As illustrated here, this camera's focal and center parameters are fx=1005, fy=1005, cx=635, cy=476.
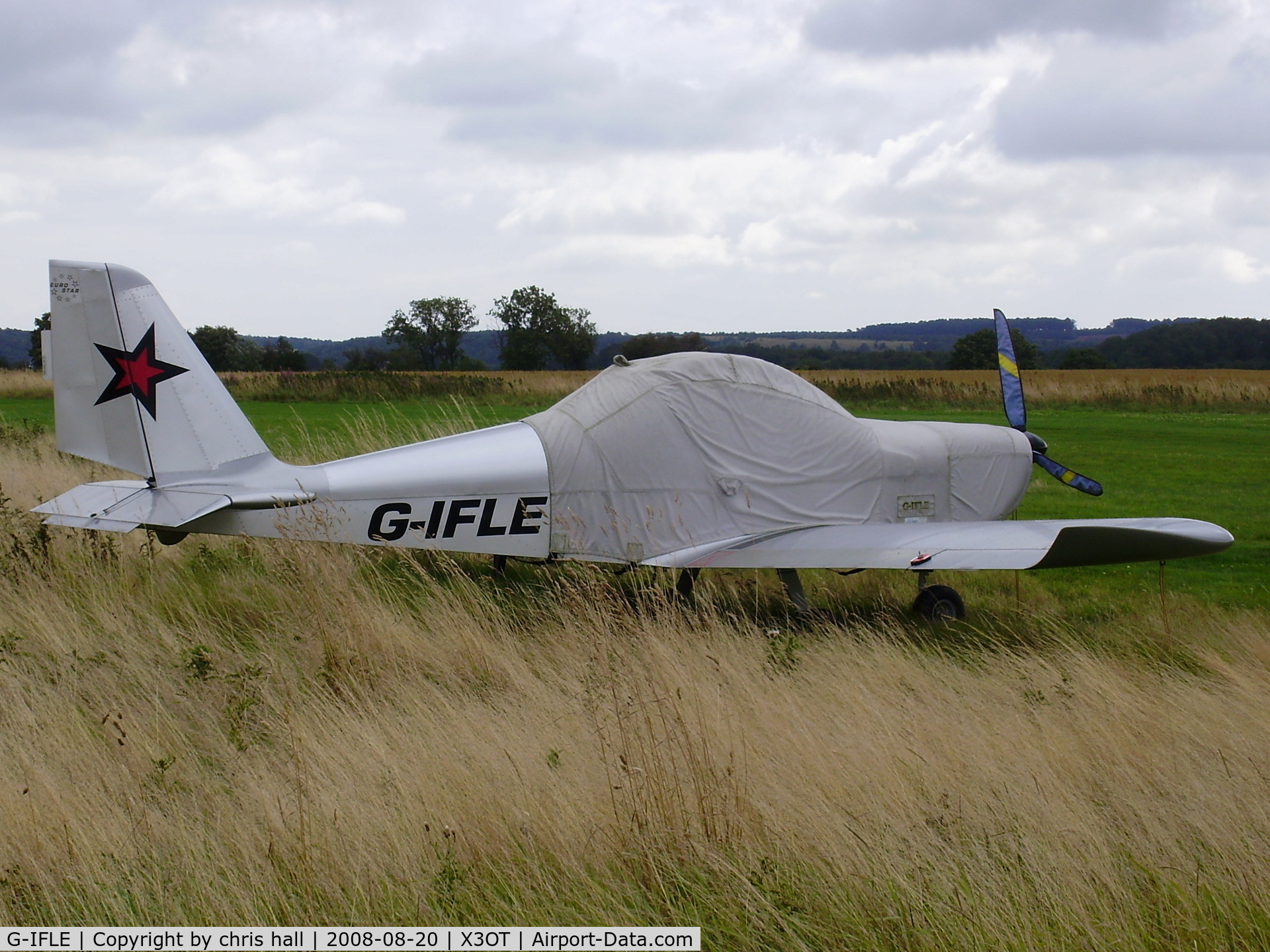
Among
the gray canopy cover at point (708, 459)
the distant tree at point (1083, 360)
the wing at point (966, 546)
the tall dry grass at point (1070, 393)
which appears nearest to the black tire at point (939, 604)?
the wing at point (966, 546)

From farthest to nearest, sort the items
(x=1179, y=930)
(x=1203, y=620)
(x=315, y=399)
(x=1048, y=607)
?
(x=315, y=399) < (x=1048, y=607) < (x=1203, y=620) < (x=1179, y=930)

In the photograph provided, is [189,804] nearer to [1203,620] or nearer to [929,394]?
[1203,620]

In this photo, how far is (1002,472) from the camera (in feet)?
28.6

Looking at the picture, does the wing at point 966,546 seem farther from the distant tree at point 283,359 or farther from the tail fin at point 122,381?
the distant tree at point 283,359

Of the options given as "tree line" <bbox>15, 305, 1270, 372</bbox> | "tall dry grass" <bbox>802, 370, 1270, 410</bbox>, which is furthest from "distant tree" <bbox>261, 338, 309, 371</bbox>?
"tall dry grass" <bbox>802, 370, 1270, 410</bbox>

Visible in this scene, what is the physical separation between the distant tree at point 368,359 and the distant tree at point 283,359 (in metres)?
4.26

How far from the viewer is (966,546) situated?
6.56 m

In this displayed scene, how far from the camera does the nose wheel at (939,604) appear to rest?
24.6ft

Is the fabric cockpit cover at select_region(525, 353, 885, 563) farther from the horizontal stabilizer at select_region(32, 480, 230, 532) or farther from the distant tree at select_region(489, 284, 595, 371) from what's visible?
the distant tree at select_region(489, 284, 595, 371)

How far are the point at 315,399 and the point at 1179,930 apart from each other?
3489cm

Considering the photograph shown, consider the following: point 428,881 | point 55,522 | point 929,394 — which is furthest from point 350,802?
point 929,394

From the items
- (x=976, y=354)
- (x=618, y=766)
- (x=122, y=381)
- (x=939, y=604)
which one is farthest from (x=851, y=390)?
(x=618, y=766)

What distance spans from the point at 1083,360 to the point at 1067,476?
60.7m

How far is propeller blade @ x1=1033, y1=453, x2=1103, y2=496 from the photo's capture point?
918cm
